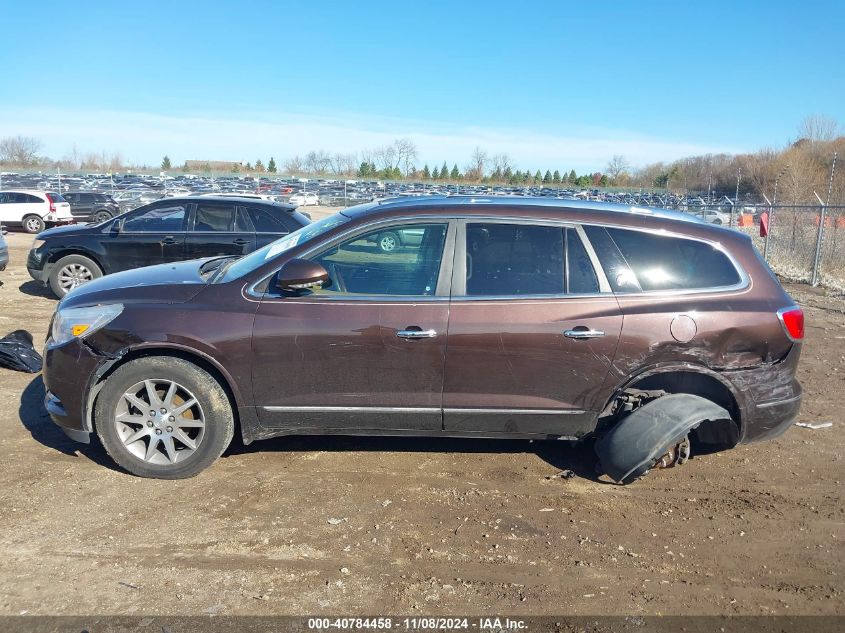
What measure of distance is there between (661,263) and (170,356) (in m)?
3.18

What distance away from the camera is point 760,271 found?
4.50 metres

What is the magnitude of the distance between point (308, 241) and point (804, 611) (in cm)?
337

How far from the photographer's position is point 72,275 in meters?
10.2

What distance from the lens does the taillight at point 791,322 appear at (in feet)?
14.4

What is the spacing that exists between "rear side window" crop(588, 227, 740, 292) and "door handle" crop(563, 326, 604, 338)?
34 cm

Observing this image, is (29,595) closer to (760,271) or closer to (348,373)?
(348,373)

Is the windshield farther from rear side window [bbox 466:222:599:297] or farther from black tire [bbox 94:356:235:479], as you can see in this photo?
rear side window [bbox 466:222:599:297]

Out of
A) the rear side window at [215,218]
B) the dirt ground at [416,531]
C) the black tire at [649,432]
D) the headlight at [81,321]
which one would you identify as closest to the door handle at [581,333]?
the black tire at [649,432]

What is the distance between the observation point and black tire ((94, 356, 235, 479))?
426 cm

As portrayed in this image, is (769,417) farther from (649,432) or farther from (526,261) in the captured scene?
(526,261)

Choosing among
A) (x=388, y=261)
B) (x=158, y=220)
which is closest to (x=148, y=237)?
(x=158, y=220)

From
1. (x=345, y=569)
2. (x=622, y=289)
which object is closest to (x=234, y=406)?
(x=345, y=569)

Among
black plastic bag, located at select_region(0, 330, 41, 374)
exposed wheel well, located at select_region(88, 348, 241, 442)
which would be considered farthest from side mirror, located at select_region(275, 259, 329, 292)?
black plastic bag, located at select_region(0, 330, 41, 374)

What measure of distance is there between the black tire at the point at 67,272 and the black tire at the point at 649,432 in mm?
8383
